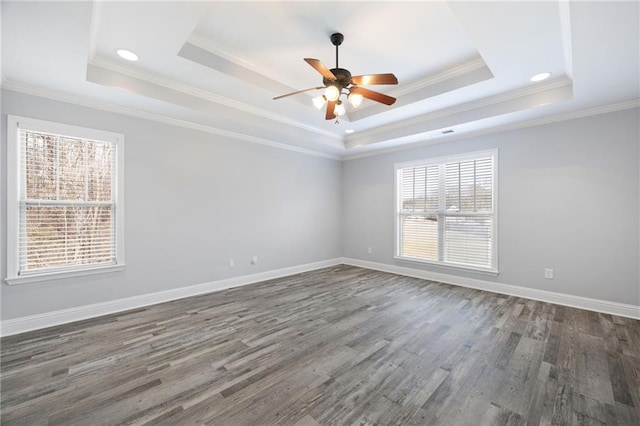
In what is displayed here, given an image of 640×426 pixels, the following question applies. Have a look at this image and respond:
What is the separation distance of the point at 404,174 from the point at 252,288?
373cm

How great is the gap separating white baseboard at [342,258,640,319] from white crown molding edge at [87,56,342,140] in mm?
3516

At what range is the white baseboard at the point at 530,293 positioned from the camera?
3.42 metres

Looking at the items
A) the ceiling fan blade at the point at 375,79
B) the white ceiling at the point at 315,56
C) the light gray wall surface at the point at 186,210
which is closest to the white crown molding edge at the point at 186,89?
the white ceiling at the point at 315,56

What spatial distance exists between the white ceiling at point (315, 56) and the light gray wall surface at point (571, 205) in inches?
12.1

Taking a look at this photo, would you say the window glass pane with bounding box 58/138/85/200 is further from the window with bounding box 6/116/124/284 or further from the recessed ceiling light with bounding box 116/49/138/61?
the recessed ceiling light with bounding box 116/49/138/61

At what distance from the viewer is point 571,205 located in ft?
12.3

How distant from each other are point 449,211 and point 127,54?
5120 mm

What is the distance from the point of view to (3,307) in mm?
2855

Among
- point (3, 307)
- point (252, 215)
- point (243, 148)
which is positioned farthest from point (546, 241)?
point (3, 307)

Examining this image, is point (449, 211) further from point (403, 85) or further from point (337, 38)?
point (337, 38)

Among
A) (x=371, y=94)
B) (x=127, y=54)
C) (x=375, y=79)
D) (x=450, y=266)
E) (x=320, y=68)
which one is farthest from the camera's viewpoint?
(x=450, y=266)

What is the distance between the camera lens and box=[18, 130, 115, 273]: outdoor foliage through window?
300 cm

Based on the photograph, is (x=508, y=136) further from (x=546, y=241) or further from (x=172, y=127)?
(x=172, y=127)

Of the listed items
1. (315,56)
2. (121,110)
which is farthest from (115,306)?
(315,56)
